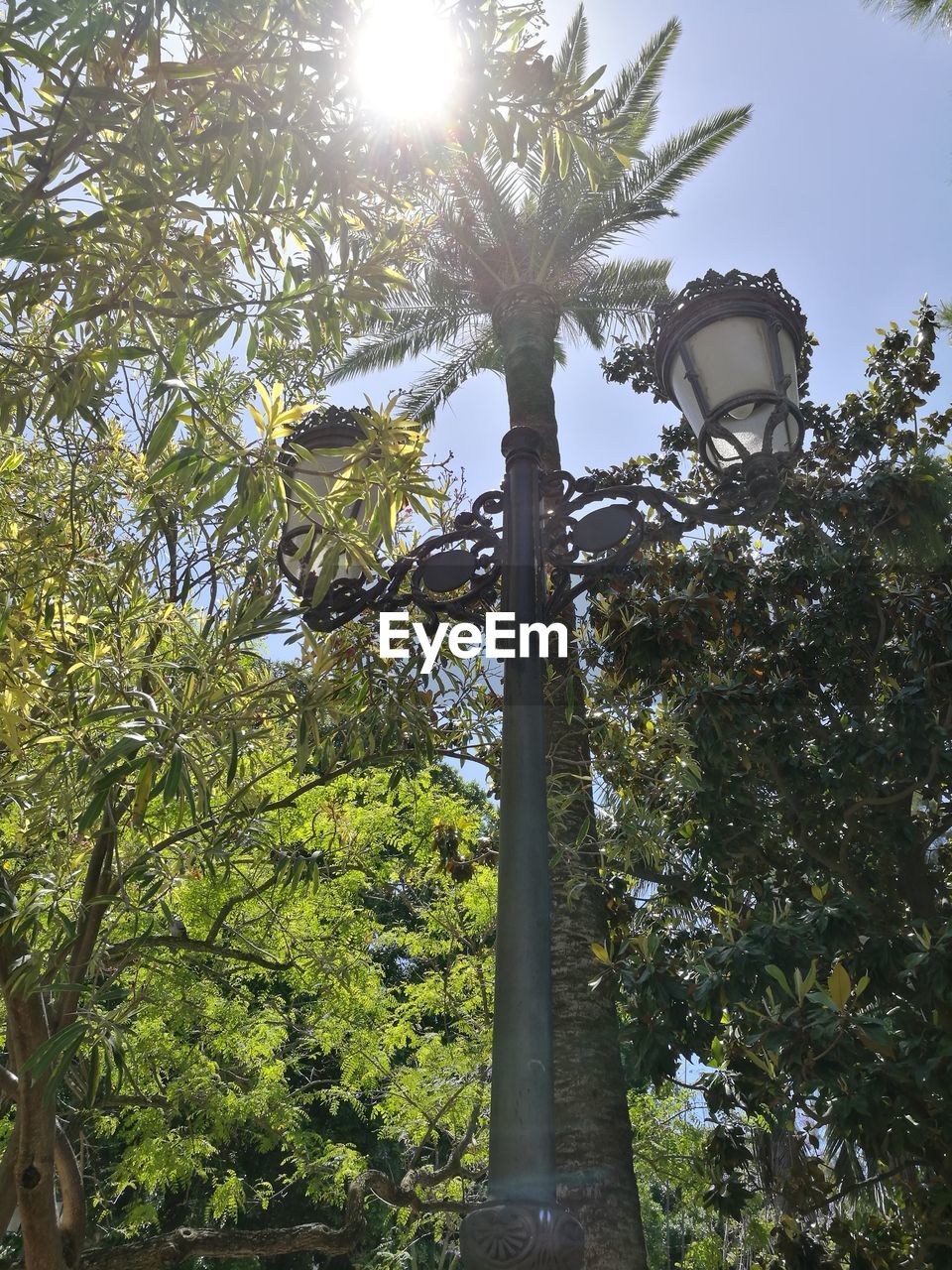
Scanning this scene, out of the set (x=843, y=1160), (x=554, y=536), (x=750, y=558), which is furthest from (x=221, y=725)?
(x=750, y=558)

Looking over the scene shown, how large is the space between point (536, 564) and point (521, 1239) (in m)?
1.77

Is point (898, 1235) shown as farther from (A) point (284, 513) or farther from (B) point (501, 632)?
(A) point (284, 513)

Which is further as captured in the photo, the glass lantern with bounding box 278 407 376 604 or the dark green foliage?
the dark green foliage

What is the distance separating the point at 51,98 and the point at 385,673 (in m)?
3.23

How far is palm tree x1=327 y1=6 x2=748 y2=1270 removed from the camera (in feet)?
13.6

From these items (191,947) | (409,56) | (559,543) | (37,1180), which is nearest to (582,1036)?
(559,543)

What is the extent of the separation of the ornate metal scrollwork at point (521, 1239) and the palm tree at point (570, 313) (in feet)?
7.96

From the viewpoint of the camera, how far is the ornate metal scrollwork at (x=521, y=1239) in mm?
1846

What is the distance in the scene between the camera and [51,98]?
3242mm

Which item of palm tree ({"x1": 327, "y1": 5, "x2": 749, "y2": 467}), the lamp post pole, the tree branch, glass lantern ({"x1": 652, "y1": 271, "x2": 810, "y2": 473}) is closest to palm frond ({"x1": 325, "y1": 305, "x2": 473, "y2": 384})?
palm tree ({"x1": 327, "y1": 5, "x2": 749, "y2": 467})

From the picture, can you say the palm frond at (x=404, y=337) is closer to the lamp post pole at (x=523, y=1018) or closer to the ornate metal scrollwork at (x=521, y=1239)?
the lamp post pole at (x=523, y=1018)

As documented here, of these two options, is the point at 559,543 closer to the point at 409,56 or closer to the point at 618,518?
the point at 618,518

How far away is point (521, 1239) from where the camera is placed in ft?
6.09

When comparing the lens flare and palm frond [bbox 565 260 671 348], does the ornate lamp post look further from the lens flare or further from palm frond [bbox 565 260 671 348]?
palm frond [bbox 565 260 671 348]
